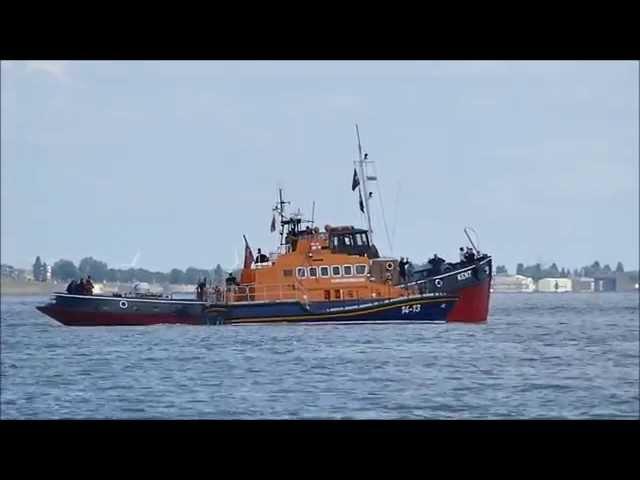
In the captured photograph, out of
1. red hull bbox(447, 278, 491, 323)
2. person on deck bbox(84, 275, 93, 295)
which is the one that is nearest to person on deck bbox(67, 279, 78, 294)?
person on deck bbox(84, 275, 93, 295)

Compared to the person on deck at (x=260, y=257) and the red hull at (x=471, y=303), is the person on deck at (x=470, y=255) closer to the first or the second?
the red hull at (x=471, y=303)

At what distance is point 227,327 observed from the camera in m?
19.7

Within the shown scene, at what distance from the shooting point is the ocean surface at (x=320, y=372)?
11664 millimetres

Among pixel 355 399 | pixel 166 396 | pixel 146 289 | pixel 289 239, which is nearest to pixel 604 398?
pixel 355 399

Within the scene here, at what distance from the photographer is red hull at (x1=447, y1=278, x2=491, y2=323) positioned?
19812mm

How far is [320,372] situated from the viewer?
14938 mm

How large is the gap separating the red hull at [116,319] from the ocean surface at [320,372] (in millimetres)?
130

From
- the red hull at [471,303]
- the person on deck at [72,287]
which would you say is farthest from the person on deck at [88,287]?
the red hull at [471,303]

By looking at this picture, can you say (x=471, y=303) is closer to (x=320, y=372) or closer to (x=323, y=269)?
(x=323, y=269)

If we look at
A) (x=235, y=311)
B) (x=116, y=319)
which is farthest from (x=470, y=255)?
(x=116, y=319)

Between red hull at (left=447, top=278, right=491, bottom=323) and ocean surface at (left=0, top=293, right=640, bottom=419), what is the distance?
23cm

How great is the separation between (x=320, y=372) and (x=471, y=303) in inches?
229
